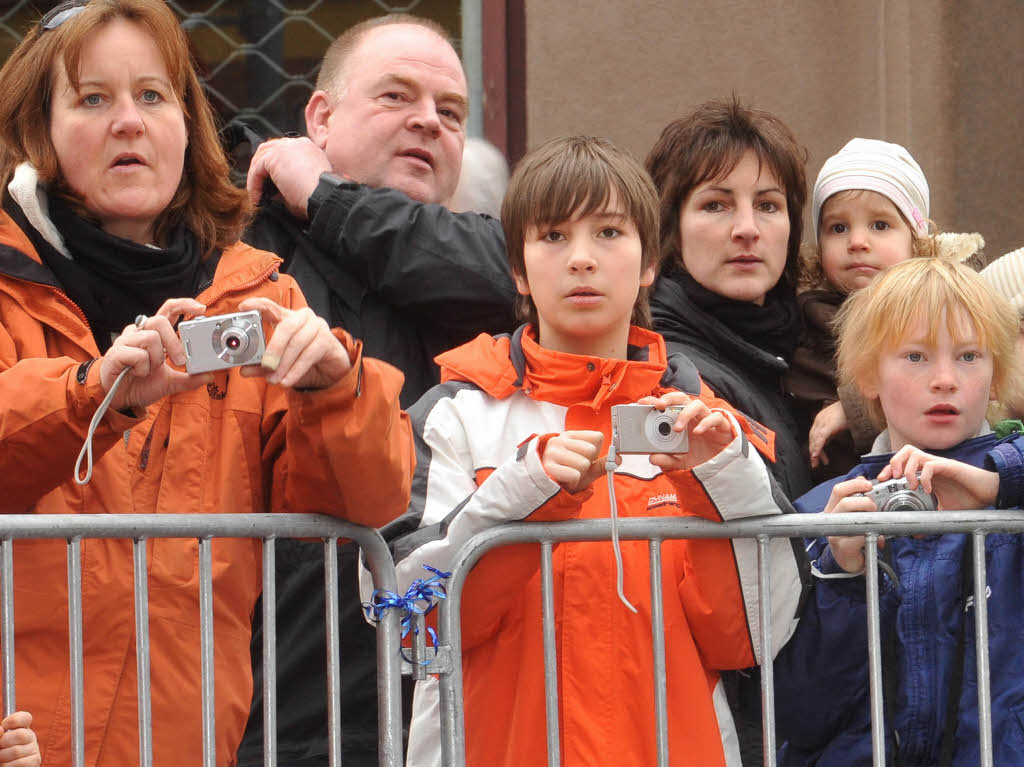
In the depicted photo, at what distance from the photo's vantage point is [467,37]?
17.7ft

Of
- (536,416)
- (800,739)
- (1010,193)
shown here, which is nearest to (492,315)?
(536,416)

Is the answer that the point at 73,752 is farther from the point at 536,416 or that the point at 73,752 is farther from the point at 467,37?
the point at 467,37

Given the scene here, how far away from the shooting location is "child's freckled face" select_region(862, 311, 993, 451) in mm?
3174

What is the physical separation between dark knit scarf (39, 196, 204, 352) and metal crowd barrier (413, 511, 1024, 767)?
75 centimetres

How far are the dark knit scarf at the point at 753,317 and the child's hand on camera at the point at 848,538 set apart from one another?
2.42 ft

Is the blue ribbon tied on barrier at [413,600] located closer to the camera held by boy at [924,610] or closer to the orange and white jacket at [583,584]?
the orange and white jacket at [583,584]

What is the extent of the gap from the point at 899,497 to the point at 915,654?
0.28 metres

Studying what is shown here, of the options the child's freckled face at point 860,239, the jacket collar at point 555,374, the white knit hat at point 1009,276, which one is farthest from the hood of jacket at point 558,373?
the white knit hat at point 1009,276

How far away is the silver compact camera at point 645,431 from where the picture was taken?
8.89 ft

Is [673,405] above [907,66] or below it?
below

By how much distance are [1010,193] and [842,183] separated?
169cm

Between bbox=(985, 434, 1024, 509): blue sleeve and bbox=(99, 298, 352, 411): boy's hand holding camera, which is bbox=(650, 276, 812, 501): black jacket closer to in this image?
bbox=(985, 434, 1024, 509): blue sleeve

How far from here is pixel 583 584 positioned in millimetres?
2922

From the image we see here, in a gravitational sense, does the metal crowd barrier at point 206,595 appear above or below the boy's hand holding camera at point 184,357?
below
